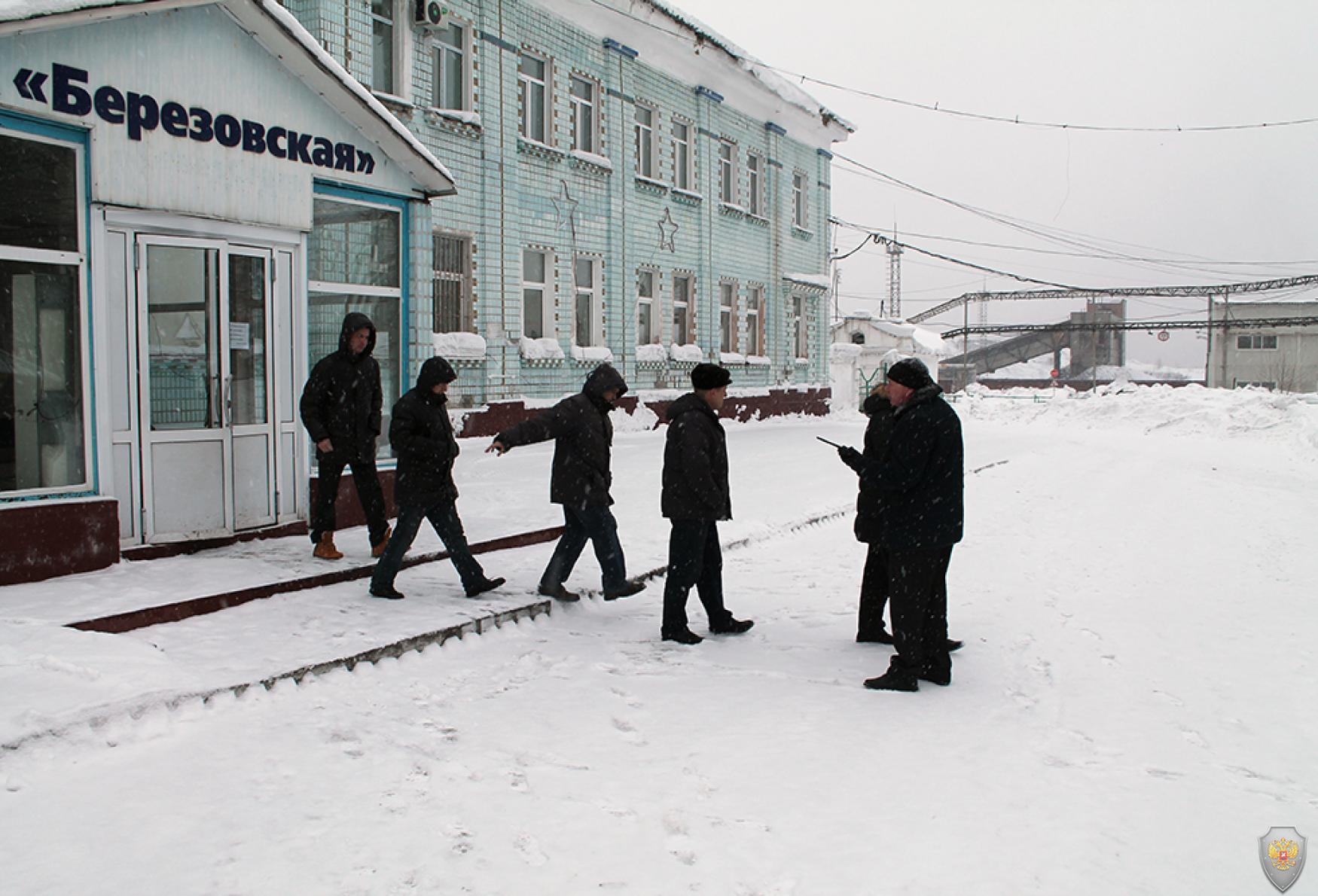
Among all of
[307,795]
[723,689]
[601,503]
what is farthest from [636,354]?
[307,795]

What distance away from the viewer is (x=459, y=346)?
16.8 metres

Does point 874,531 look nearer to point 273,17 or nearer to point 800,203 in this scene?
point 273,17

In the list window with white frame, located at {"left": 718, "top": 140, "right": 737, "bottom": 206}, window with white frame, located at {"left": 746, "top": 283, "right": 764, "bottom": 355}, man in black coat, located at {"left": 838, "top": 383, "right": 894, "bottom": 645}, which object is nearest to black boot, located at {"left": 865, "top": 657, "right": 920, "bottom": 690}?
man in black coat, located at {"left": 838, "top": 383, "right": 894, "bottom": 645}

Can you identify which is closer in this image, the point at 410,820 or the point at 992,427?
the point at 410,820

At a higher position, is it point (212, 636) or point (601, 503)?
→ point (601, 503)

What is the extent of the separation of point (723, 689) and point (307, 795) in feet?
7.29

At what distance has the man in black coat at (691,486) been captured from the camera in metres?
6.12

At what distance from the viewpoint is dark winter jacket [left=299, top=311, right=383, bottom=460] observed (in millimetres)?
7630

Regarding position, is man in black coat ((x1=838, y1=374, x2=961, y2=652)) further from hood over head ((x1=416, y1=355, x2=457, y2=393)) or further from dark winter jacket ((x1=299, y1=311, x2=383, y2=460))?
dark winter jacket ((x1=299, y1=311, x2=383, y2=460))

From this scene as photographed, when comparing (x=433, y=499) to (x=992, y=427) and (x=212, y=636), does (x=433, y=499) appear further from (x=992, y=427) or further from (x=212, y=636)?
(x=992, y=427)

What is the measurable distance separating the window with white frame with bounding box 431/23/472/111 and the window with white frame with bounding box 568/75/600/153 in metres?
3.37

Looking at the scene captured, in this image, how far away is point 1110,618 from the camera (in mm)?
7188

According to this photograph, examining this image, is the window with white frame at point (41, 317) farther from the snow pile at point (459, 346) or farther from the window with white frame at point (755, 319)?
the window with white frame at point (755, 319)

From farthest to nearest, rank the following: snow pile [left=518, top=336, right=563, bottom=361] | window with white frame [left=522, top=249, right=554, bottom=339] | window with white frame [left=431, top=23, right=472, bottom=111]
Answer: window with white frame [left=522, top=249, right=554, bottom=339], snow pile [left=518, top=336, right=563, bottom=361], window with white frame [left=431, top=23, right=472, bottom=111]
